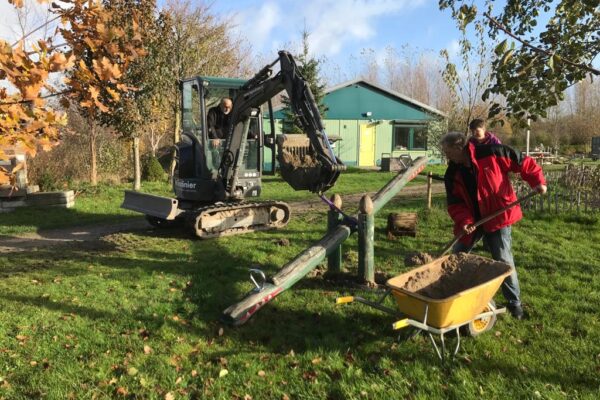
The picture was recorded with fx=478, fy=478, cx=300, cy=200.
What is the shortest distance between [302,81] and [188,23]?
14.0 meters

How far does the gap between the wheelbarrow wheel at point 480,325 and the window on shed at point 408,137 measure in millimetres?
24224

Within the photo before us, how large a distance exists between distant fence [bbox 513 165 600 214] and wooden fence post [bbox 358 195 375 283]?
6.32 metres

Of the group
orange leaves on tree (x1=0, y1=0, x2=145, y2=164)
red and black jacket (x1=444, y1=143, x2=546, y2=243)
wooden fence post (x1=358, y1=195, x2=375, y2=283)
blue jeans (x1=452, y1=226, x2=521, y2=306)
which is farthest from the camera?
wooden fence post (x1=358, y1=195, x2=375, y2=283)

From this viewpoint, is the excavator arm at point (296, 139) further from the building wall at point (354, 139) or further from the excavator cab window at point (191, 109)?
the building wall at point (354, 139)

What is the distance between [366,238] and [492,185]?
1728mm

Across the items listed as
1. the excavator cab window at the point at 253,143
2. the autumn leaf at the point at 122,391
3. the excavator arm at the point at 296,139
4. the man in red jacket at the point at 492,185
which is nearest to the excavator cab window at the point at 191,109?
the excavator cab window at the point at 253,143

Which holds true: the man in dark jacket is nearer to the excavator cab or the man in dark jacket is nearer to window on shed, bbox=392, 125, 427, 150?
the excavator cab

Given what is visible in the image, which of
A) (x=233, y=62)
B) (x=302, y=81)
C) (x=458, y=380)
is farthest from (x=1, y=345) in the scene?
(x=233, y=62)

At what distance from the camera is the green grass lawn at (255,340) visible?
3.82m

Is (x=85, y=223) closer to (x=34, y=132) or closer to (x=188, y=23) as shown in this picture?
(x=34, y=132)

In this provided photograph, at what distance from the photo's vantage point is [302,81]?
6.86m

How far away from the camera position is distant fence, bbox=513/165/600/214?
10.3 metres

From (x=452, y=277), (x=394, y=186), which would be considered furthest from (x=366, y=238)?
(x=452, y=277)

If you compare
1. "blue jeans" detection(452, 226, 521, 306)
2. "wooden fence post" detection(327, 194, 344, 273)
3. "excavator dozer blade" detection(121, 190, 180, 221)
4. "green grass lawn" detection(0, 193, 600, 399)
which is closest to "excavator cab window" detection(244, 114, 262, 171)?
"excavator dozer blade" detection(121, 190, 180, 221)
